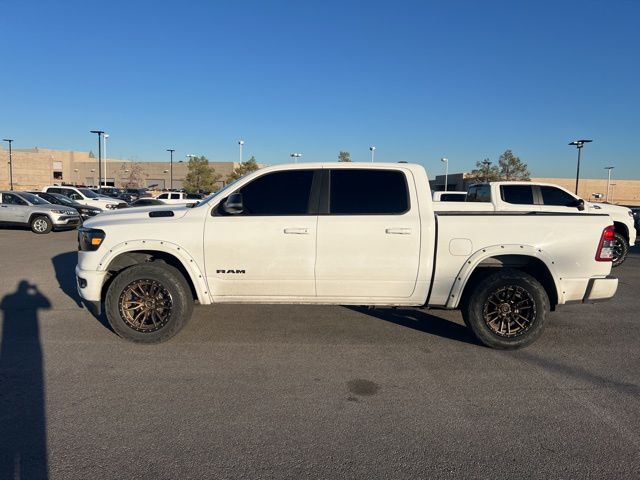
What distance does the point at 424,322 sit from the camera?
19.3 ft

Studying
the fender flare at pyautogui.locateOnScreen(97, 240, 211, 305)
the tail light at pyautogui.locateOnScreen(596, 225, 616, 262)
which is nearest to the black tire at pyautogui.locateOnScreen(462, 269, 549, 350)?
the tail light at pyautogui.locateOnScreen(596, 225, 616, 262)

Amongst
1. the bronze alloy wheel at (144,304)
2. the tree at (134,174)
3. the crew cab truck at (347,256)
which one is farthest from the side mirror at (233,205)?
the tree at (134,174)

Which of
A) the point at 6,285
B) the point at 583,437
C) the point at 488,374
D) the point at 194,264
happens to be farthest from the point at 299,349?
the point at 6,285

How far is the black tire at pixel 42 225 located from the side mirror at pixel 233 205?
15418mm

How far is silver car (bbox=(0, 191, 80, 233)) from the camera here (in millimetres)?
17047

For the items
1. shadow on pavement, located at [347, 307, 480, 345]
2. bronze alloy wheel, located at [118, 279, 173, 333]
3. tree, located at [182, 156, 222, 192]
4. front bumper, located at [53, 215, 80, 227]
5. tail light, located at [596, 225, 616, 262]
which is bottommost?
shadow on pavement, located at [347, 307, 480, 345]

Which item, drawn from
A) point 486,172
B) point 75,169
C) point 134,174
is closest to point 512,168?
point 486,172

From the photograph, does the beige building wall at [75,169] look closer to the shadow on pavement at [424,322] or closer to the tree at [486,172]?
the tree at [486,172]

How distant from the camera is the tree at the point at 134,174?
7944cm

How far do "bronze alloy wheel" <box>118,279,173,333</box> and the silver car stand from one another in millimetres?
14786

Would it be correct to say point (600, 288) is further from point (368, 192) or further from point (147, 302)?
point (147, 302)

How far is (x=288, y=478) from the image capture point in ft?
8.69

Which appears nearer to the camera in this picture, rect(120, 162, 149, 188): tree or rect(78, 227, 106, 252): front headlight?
rect(78, 227, 106, 252): front headlight

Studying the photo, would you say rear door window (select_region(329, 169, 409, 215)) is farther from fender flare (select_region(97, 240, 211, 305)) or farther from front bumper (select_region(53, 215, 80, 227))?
front bumper (select_region(53, 215, 80, 227))
